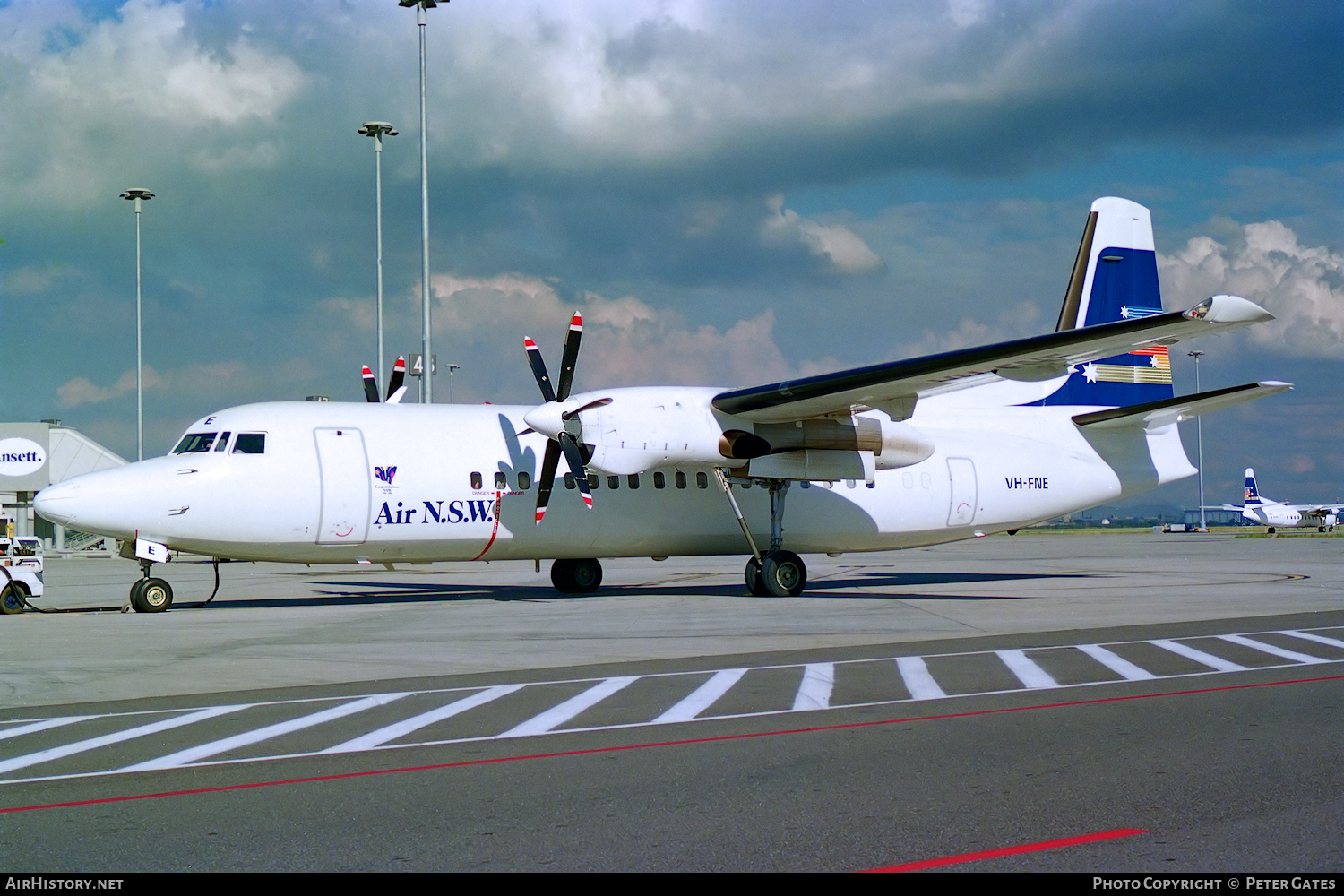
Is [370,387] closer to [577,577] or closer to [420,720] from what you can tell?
[577,577]

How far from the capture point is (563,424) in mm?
20922

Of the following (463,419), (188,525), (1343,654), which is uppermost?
(463,419)

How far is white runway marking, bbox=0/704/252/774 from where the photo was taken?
766cm

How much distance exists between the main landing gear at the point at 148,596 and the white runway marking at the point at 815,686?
487 inches

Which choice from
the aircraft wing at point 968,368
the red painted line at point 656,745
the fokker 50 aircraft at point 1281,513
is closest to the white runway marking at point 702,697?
the red painted line at point 656,745

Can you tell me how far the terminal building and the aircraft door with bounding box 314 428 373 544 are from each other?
40.0 metres

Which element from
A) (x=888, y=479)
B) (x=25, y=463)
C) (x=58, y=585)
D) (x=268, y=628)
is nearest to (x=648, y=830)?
(x=268, y=628)

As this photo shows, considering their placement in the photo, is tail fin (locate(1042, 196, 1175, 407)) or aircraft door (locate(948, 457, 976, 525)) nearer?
aircraft door (locate(948, 457, 976, 525))

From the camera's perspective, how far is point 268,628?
54.6 feet

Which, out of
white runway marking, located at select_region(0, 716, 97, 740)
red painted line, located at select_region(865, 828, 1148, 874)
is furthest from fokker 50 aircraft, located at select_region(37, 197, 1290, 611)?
red painted line, located at select_region(865, 828, 1148, 874)

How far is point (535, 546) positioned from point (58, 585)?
14.3 metres

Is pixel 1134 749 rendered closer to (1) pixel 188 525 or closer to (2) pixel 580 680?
(2) pixel 580 680

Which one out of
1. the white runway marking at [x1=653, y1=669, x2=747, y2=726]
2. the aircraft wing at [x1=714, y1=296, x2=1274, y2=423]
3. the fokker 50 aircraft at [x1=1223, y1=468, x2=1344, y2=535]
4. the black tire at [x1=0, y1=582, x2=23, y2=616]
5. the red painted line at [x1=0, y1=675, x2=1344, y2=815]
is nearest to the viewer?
the red painted line at [x1=0, y1=675, x2=1344, y2=815]

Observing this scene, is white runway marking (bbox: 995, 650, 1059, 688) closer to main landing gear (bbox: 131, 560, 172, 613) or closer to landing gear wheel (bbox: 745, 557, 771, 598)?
landing gear wheel (bbox: 745, 557, 771, 598)
